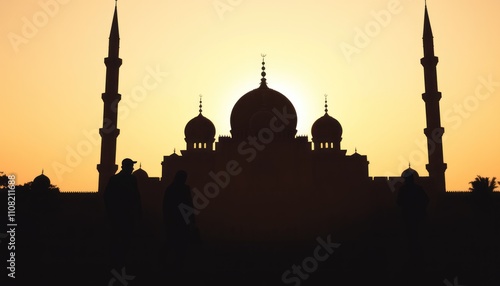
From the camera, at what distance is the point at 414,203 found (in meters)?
7.79

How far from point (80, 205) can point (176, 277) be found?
1731 centimetres

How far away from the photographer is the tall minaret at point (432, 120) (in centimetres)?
2292

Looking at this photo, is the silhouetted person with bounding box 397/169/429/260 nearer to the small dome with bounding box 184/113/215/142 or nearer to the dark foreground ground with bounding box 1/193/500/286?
the dark foreground ground with bounding box 1/193/500/286

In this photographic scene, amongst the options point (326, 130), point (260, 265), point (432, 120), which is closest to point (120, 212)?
point (260, 265)

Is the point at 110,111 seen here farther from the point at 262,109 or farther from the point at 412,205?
the point at 412,205

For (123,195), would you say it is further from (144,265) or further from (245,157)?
(245,157)

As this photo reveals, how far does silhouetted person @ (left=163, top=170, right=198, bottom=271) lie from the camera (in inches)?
252

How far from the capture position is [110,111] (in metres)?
23.0

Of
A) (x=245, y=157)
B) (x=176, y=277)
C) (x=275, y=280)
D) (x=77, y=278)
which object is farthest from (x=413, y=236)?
(x=245, y=157)

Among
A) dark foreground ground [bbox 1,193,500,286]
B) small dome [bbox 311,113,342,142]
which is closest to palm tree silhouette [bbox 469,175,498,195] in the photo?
small dome [bbox 311,113,342,142]

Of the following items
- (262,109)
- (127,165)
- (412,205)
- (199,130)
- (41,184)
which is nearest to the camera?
(127,165)

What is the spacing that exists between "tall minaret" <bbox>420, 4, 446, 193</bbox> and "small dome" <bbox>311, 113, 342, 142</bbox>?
506cm

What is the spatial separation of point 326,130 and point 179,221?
21.5 meters

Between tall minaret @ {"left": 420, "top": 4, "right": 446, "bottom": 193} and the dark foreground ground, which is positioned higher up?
tall minaret @ {"left": 420, "top": 4, "right": 446, "bottom": 193}
